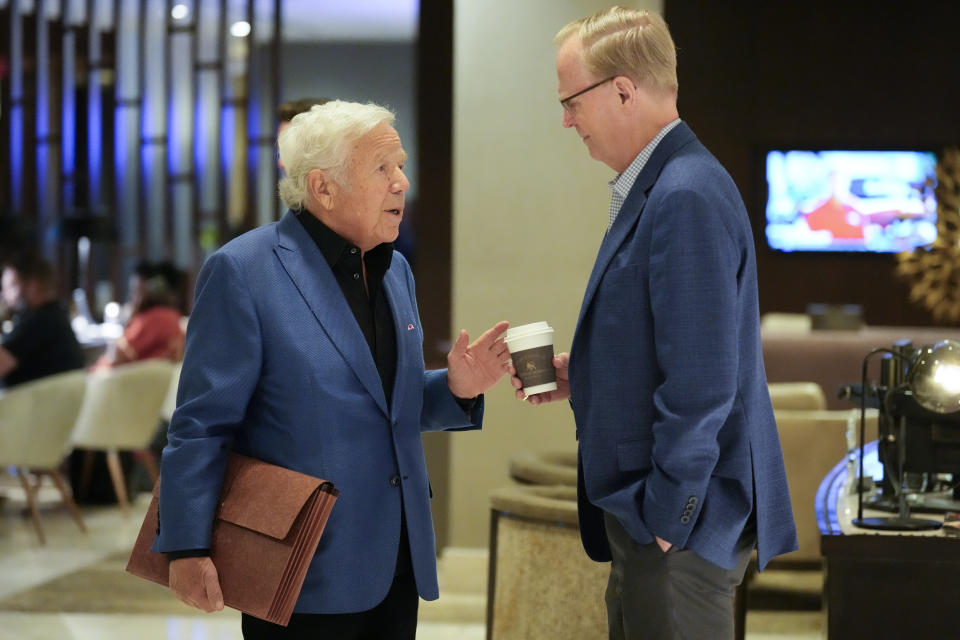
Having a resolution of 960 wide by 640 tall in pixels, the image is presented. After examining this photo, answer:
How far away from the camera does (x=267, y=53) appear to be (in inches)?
491

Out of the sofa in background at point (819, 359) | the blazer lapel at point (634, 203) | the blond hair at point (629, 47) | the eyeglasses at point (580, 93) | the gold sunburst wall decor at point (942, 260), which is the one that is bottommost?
the sofa in background at point (819, 359)

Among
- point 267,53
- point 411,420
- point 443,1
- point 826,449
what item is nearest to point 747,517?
point 411,420

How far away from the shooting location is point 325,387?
1796 mm

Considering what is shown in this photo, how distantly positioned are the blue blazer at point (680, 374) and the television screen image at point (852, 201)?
830cm

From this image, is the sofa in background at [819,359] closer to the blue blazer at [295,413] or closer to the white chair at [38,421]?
the white chair at [38,421]

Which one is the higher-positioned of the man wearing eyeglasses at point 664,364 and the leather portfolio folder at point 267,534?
the man wearing eyeglasses at point 664,364

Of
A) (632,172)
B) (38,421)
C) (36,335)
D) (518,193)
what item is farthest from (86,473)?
(632,172)

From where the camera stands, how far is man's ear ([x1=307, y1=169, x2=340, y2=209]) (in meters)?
1.90

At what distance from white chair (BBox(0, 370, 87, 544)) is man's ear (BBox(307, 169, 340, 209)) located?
181 inches

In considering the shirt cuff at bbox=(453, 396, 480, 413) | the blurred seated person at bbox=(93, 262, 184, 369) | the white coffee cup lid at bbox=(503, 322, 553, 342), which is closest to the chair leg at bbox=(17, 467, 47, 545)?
the blurred seated person at bbox=(93, 262, 184, 369)

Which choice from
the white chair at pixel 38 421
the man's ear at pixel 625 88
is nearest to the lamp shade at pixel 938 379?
the man's ear at pixel 625 88

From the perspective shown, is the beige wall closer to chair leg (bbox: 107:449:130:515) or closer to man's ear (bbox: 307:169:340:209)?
man's ear (bbox: 307:169:340:209)

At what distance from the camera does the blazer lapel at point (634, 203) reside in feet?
5.49

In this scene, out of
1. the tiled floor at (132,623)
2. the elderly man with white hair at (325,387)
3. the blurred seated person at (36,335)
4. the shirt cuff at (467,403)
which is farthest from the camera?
the blurred seated person at (36,335)
